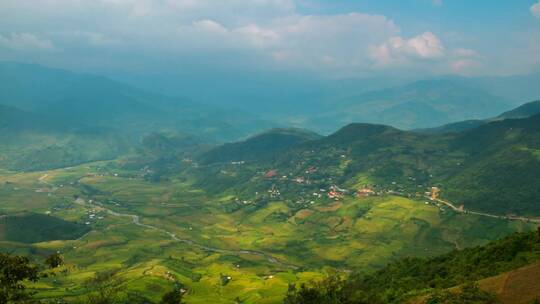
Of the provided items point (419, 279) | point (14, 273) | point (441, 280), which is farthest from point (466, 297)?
point (14, 273)

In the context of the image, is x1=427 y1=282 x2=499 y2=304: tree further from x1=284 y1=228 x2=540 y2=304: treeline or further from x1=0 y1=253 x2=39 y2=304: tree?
x1=0 y1=253 x2=39 y2=304: tree

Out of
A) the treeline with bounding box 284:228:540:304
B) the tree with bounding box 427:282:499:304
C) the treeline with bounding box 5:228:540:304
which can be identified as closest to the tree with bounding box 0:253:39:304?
the treeline with bounding box 5:228:540:304

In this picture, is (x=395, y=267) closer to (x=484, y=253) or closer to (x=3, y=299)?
(x=484, y=253)

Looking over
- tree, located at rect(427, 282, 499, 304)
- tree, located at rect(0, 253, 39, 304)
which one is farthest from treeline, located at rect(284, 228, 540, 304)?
tree, located at rect(0, 253, 39, 304)

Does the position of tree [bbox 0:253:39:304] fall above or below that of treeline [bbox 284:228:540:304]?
above

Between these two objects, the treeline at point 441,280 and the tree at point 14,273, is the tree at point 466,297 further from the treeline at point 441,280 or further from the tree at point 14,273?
the tree at point 14,273

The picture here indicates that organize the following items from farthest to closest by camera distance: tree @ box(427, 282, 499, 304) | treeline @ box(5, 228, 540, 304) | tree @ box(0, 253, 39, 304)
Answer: tree @ box(427, 282, 499, 304)
treeline @ box(5, 228, 540, 304)
tree @ box(0, 253, 39, 304)

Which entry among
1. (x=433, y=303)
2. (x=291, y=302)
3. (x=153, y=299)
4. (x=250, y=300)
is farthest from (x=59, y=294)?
(x=433, y=303)

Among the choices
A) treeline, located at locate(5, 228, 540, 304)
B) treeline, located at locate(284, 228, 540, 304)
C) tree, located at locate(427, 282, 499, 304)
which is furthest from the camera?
treeline, located at locate(284, 228, 540, 304)

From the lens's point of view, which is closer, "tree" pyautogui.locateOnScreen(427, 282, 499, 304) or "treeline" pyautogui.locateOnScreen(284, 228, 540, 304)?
"tree" pyautogui.locateOnScreen(427, 282, 499, 304)
